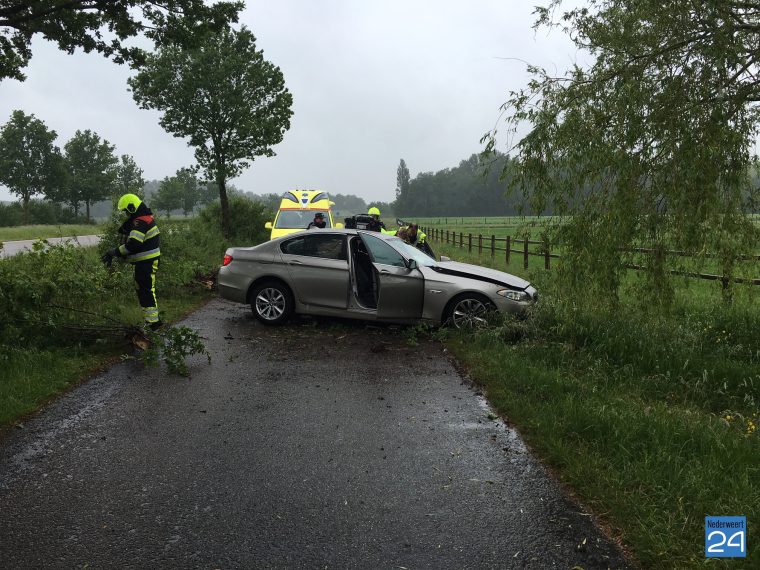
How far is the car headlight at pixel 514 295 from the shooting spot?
7.38 meters

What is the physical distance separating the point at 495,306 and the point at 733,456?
3972 mm

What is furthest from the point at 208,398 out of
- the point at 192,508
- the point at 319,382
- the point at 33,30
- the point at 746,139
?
the point at 33,30

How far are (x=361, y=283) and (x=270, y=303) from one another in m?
1.47

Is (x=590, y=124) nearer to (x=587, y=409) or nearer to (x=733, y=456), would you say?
(x=587, y=409)

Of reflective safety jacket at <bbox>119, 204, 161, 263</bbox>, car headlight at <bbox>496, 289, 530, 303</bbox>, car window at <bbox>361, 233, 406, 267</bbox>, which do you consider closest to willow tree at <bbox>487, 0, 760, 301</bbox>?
car headlight at <bbox>496, 289, 530, 303</bbox>

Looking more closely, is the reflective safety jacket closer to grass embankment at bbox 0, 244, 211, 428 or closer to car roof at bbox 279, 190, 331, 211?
grass embankment at bbox 0, 244, 211, 428

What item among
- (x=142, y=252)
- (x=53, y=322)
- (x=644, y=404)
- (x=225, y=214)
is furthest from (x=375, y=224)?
(x=225, y=214)

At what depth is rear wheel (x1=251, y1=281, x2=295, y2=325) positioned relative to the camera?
828cm

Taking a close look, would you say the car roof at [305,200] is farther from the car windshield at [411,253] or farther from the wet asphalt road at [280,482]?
the wet asphalt road at [280,482]

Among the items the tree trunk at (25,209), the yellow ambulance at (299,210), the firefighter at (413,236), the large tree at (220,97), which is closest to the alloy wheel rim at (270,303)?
the firefighter at (413,236)

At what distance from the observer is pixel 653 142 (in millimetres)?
5477

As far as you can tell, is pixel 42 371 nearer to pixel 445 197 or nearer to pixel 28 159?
pixel 28 159

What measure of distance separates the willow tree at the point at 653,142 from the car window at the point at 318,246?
3.11 m

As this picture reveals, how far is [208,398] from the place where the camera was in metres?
5.11
